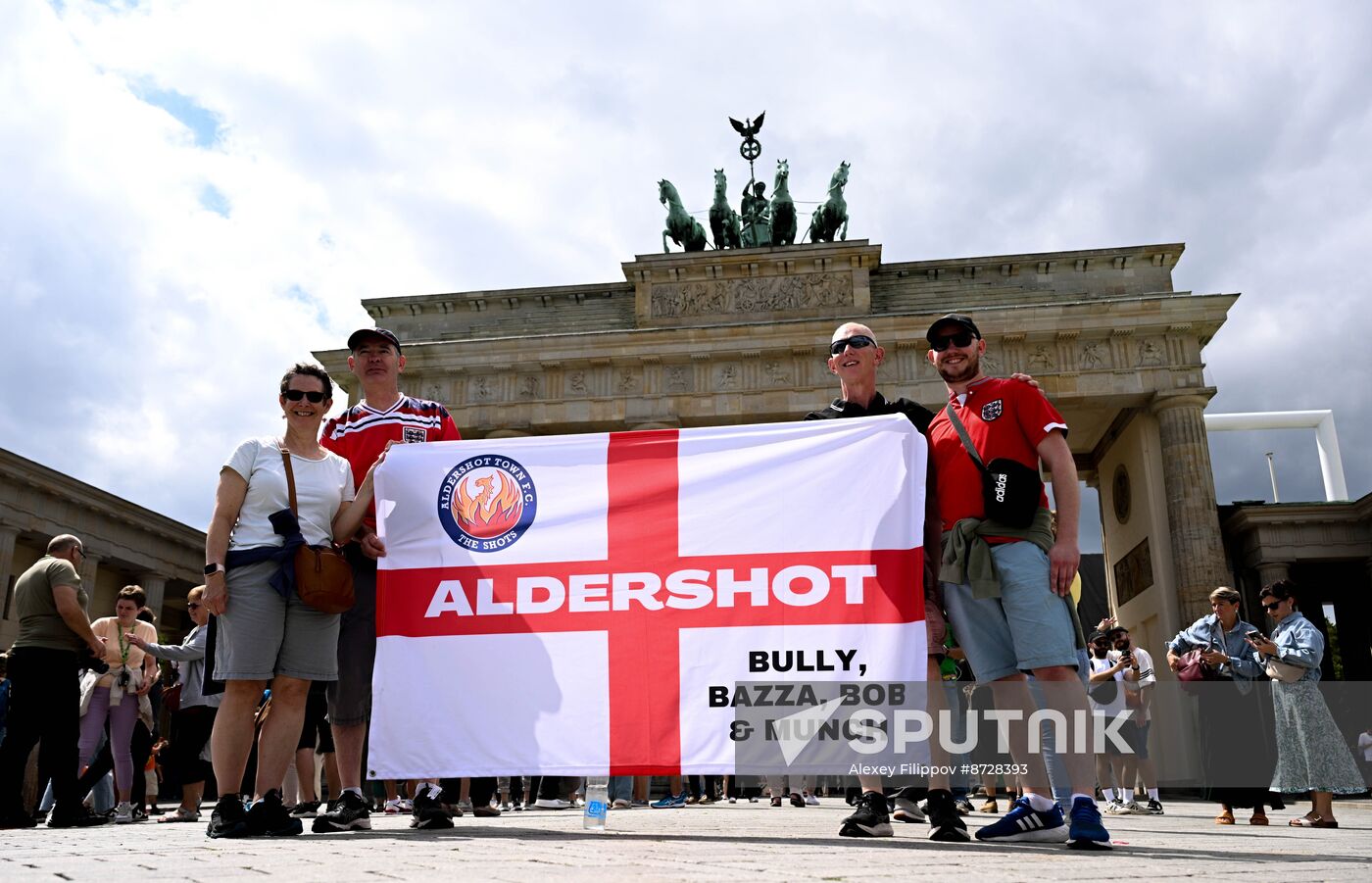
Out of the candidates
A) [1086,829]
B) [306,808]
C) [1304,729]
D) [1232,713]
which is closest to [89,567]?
[306,808]

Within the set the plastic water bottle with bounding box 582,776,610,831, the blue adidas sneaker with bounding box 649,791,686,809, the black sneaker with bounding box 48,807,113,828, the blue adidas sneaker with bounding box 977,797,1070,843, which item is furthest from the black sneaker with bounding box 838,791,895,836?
the blue adidas sneaker with bounding box 649,791,686,809

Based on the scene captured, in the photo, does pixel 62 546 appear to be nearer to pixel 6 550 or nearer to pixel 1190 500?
pixel 6 550

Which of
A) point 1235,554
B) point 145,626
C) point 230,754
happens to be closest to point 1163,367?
point 1235,554

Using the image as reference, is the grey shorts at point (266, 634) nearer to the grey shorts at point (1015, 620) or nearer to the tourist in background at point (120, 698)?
the grey shorts at point (1015, 620)

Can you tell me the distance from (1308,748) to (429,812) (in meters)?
5.40

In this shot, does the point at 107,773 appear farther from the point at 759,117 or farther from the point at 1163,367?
the point at 759,117

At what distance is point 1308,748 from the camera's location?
261 inches

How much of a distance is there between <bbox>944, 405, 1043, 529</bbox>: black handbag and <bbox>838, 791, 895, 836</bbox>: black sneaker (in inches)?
45.2

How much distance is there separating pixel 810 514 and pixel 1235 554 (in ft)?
79.5

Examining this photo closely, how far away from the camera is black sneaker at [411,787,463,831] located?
444 cm

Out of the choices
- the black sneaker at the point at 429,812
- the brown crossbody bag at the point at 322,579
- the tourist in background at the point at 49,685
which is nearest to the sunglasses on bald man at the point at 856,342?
the brown crossbody bag at the point at 322,579

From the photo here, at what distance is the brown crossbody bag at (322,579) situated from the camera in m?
4.18

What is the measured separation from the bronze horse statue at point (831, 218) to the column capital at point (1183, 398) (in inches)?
361

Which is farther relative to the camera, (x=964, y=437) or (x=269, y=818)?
(x=964, y=437)
